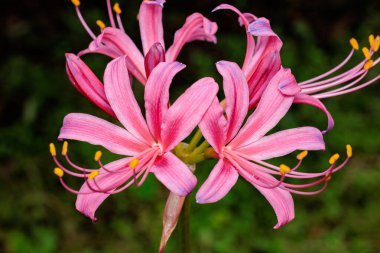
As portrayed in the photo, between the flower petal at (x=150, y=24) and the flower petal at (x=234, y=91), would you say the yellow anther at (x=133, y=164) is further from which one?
the flower petal at (x=150, y=24)

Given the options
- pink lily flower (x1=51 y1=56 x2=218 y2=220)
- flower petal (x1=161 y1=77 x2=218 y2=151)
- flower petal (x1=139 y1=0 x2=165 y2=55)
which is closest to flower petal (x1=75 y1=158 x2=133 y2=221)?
pink lily flower (x1=51 y1=56 x2=218 y2=220)

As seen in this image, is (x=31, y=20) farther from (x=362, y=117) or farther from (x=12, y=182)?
(x=362, y=117)

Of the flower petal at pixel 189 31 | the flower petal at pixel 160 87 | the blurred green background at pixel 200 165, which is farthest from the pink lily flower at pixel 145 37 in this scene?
the blurred green background at pixel 200 165

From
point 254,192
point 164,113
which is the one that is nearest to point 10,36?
point 254,192

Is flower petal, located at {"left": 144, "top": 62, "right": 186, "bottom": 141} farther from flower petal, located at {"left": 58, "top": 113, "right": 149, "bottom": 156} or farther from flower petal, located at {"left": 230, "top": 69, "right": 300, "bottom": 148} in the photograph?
flower petal, located at {"left": 230, "top": 69, "right": 300, "bottom": 148}

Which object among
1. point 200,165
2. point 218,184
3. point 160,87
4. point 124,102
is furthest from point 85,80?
point 200,165

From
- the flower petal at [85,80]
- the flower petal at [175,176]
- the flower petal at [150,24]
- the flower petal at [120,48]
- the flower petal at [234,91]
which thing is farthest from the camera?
the flower petal at [150,24]

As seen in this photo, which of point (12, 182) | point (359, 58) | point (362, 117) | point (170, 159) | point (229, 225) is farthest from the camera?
point (359, 58)
